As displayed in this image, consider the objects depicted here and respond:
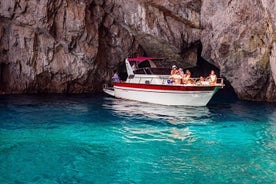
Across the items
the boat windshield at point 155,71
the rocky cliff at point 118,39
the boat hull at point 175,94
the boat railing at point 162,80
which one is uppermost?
the rocky cliff at point 118,39

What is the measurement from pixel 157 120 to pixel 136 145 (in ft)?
16.1

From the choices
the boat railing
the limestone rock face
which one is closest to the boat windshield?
the boat railing

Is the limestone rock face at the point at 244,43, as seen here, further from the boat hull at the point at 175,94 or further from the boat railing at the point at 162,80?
the boat hull at the point at 175,94

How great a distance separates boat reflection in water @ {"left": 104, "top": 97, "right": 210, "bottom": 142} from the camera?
1388 centimetres

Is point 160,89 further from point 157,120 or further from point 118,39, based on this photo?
point 118,39

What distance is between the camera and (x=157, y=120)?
56.2 feet

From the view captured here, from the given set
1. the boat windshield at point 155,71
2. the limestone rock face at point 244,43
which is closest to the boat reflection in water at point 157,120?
the boat windshield at point 155,71

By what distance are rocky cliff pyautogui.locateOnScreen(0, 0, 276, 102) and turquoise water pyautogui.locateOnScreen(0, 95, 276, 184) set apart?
4.66 metres

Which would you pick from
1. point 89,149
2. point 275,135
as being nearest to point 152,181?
point 89,149

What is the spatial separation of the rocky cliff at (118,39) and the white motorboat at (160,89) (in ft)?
9.52

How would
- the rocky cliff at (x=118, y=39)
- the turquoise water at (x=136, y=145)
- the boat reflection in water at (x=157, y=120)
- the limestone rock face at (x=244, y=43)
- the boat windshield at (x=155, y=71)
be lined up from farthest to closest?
the boat windshield at (x=155, y=71), the rocky cliff at (x=118, y=39), the limestone rock face at (x=244, y=43), the boat reflection in water at (x=157, y=120), the turquoise water at (x=136, y=145)

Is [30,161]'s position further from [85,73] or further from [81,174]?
[85,73]

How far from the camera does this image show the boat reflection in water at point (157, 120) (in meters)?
13.9

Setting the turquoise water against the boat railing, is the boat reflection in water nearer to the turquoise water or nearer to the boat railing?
the turquoise water
